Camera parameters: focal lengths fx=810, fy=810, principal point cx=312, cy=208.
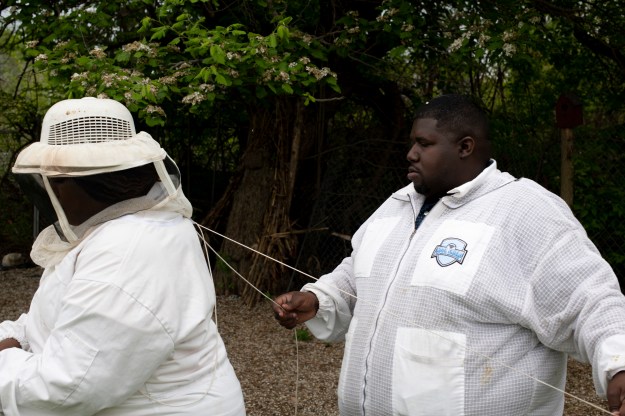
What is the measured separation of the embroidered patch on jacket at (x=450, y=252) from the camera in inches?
96.2

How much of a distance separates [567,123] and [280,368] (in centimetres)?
270

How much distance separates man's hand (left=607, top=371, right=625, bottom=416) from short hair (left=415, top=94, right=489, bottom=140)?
3.04 feet

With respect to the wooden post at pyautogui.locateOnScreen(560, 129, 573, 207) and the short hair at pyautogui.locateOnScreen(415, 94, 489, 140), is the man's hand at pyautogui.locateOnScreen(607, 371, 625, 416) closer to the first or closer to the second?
the short hair at pyautogui.locateOnScreen(415, 94, 489, 140)

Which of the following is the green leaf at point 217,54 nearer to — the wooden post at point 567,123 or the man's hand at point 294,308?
the wooden post at point 567,123

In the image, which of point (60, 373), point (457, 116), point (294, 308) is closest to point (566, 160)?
point (457, 116)

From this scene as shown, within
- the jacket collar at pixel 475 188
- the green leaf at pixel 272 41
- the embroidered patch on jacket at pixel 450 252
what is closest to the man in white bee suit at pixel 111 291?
the embroidered patch on jacket at pixel 450 252

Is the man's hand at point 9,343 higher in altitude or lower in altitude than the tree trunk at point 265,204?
higher

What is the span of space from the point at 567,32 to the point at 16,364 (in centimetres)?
638

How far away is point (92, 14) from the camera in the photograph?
20.9 ft

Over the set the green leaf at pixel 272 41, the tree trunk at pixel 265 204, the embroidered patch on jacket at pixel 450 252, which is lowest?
the tree trunk at pixel 265 204

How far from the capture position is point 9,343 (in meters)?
2.27

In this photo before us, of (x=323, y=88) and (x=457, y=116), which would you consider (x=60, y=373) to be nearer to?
(x=457, y=116)

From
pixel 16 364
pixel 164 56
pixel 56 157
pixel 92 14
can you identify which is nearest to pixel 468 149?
pixel 56 157

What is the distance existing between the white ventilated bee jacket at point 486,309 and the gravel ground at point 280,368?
193 centimetres
